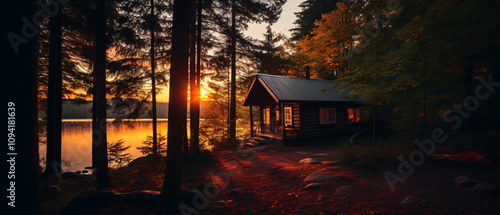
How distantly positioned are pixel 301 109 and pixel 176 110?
40.5 ft

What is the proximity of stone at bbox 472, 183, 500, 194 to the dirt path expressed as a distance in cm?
14

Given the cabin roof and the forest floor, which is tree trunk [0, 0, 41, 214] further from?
the cabin roof

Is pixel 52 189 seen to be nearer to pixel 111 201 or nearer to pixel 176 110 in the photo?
pixel 111 201

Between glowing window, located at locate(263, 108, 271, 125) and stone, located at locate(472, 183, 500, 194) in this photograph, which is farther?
glowing window, located at locate(263, 108, 271, 125)

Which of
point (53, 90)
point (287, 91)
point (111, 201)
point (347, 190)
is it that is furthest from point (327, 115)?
point (53, 90)

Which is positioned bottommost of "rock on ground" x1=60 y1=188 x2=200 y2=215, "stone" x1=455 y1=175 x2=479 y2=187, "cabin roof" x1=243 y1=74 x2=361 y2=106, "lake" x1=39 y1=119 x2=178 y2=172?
"lake" x1=39 y1=119 x2=178 y2=172

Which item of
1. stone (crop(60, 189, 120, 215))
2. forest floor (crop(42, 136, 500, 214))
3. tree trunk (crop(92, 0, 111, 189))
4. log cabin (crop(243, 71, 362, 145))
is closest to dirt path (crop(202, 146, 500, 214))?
forest floor (crop(42, 136, 500, 214))

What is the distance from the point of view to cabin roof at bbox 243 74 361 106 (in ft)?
48.7

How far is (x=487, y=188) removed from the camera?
14.3 ft

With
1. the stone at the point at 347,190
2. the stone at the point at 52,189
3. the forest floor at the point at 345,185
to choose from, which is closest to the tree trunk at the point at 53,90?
the forest floor at the point at 345,185

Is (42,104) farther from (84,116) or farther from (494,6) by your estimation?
(84,116)

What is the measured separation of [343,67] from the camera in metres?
22.8

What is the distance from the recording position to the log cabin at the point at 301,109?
15484mm

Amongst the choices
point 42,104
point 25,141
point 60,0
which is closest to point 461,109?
point 25,141
